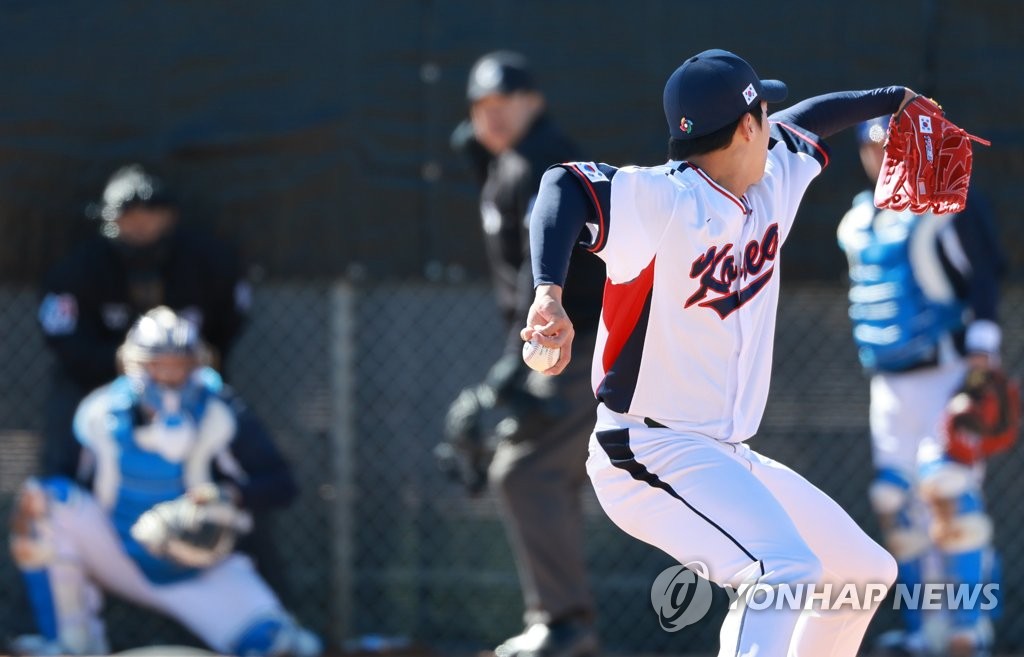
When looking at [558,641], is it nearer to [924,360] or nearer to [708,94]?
[924,360]

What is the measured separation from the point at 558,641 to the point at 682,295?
204 centimetres

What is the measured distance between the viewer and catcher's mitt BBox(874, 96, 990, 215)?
3.63 metres

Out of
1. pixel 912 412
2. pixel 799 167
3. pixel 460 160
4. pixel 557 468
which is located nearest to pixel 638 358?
pixel 799 167

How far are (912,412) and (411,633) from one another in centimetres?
215

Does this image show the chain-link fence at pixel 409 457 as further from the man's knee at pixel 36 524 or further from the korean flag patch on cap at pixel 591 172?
the korean flag patch on cap at pixel 591 172

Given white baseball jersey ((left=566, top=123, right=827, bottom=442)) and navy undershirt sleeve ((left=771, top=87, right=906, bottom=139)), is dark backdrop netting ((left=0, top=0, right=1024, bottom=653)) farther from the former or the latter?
white baseball jersey ((left=566, top=123, right=827, bottom=442))

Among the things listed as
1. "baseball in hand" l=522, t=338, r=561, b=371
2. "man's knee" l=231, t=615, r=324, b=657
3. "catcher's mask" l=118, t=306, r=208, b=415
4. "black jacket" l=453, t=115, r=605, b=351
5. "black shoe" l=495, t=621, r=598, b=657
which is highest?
"black jacket" l=453, t=115, r=605, b=351

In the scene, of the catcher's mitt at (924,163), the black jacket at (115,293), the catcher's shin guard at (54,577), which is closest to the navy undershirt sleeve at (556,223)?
the catcher's mitt at (924,163)

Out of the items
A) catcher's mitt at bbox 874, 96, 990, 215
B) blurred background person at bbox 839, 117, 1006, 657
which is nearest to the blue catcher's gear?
blurred background person at bbox 839, 117, 1006, 657

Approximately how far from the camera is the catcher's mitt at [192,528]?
17.6 feet

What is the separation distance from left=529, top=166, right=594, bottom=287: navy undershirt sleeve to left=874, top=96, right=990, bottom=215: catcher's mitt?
97 cm

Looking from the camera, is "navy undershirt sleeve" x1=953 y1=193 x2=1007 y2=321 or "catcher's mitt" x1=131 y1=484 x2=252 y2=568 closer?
"navy undershirt sleeve" x1=953 y1=193 x2=1007 y2=321

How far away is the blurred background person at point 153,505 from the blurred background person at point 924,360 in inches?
86.0

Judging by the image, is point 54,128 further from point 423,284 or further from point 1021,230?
point 1021,230
